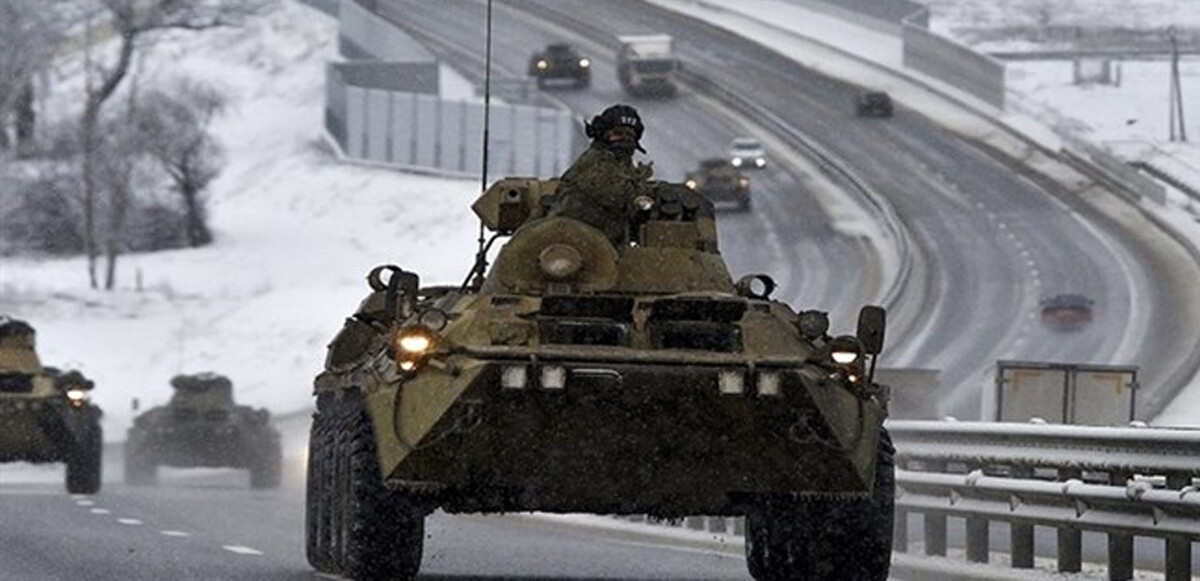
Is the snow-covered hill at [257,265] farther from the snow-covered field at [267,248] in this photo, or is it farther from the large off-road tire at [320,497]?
the large off-road tire at [320,497]

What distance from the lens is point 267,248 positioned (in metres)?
82.4

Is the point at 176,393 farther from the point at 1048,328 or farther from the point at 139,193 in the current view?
the point at 139,193

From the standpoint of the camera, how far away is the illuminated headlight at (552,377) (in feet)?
53.9

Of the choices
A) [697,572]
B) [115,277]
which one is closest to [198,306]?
[115,277]

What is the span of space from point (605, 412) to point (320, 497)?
10.8 feet

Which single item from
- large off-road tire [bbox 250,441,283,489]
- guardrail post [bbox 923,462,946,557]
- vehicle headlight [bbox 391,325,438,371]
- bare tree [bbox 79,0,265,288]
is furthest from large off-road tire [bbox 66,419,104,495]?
bare tree [bbox 79,0,265,288]

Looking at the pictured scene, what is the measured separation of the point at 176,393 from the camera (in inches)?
1693

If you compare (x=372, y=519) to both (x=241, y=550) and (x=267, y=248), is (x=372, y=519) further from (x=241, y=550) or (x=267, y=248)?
(x=267, y=248)

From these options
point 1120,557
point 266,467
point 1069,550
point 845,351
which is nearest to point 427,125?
point 266,467

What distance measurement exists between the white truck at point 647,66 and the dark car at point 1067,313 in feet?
81.8

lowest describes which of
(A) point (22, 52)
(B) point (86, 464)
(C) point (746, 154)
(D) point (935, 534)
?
(B) point (86, 464)

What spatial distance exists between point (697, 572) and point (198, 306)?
56.2 m

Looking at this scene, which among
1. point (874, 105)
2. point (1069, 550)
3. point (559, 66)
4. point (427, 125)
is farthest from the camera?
point (559, 66)

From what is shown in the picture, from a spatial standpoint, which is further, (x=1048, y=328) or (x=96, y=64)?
(x=96, y=64)
